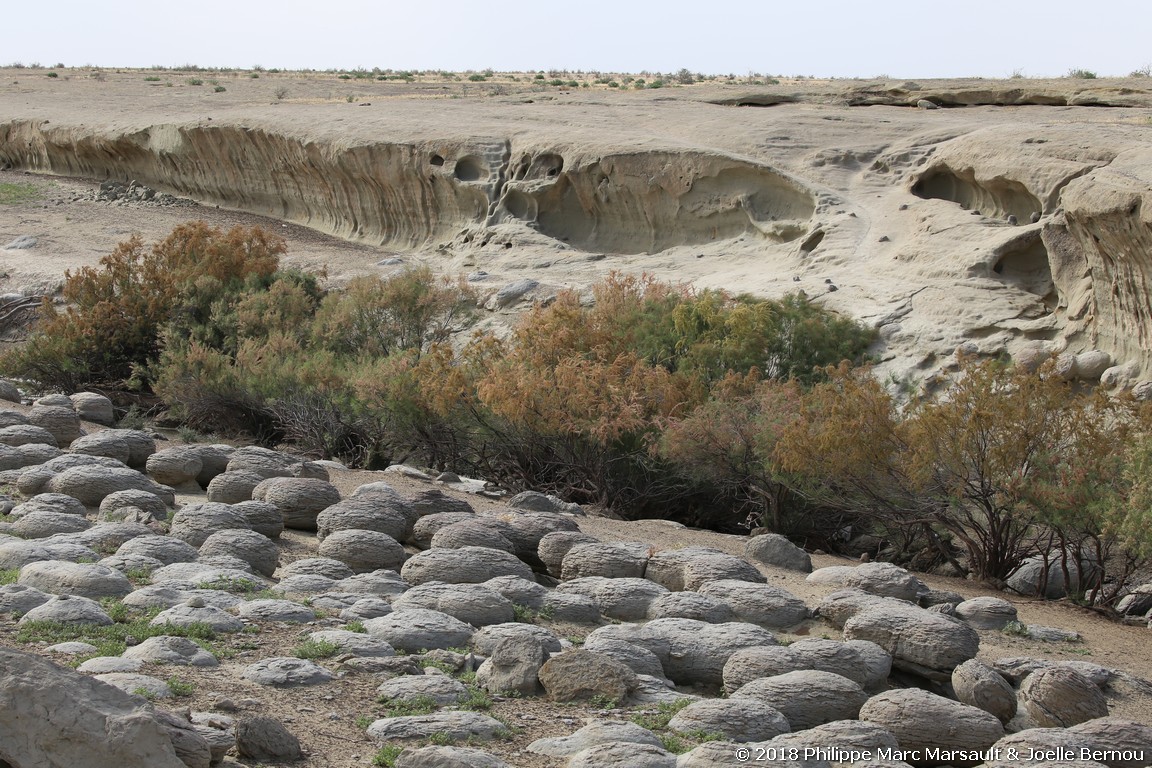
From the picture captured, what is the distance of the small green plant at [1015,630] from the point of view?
943 centimetres

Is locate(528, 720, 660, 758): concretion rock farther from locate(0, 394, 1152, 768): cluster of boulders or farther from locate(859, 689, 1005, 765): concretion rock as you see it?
locate(859, 689, 1005, 765): concretion rock

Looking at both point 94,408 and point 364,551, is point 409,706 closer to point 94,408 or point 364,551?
point 364,551

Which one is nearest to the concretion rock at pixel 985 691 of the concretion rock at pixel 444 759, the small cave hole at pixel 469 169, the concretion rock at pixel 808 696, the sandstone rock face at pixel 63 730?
the concretion rock at pixel 808 696

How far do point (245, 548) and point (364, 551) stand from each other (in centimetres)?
91

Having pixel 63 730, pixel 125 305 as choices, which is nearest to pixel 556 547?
pixel 63 730

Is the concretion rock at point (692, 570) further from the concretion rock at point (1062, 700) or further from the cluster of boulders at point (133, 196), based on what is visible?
the cluster of boulders at point (133, 196)

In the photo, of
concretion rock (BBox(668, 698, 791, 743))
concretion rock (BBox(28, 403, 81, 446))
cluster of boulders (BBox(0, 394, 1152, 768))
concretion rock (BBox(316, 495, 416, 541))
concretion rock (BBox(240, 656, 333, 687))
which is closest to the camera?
cluster of boulders (BBox(0, 394, 1152, 768))

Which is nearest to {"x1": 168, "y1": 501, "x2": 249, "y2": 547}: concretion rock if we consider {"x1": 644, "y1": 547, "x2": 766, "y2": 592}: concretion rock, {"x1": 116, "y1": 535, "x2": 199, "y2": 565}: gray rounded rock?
{"x1": 116, "y1": 535, "x2": 199, "y2": 565}: gray rounded rock

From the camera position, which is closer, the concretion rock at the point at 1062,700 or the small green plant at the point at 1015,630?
the concretion rock at the point at 1062,700

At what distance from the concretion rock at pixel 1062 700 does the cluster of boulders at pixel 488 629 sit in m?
0.01

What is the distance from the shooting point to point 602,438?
45.0 feet

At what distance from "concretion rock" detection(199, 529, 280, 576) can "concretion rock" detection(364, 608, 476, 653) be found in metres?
1.93

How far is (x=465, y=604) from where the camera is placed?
27.5ft

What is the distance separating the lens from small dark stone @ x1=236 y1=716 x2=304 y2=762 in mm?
5609
